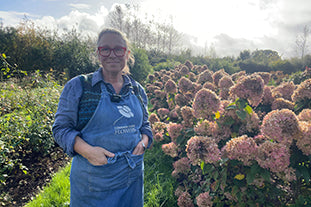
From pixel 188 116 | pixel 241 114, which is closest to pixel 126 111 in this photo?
pixel 241 114

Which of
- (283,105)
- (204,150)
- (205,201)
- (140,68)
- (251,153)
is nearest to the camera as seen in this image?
(251,153)

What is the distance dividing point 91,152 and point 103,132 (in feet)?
0.53

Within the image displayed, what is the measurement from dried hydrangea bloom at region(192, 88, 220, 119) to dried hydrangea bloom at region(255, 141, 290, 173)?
71 centimetres

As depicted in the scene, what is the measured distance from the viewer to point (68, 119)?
4.43 feet

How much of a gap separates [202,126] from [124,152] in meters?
0.97

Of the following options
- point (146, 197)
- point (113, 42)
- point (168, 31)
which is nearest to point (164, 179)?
point (146, 197)

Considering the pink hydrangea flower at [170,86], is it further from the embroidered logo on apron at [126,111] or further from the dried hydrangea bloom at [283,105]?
the embroidered logo on apron at [126,111]

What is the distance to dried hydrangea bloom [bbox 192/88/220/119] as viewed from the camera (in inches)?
83.1

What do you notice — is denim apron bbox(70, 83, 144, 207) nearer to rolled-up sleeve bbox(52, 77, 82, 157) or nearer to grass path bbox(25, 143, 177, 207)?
rolled-up sleeve bbox(52, 77, 82, 157)

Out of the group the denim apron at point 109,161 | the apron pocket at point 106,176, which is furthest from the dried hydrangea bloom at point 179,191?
the apron pocket at point 106,176

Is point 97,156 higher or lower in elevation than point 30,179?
higher

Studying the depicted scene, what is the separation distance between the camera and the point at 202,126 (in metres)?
2.07

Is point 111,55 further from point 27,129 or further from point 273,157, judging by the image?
point 27,129

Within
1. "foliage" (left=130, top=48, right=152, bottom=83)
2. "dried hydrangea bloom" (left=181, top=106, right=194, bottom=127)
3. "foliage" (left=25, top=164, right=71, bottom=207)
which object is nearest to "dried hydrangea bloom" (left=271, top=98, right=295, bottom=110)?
"dried hydrangea bloom" (left=181, top=106, right=194, bottom=127)
